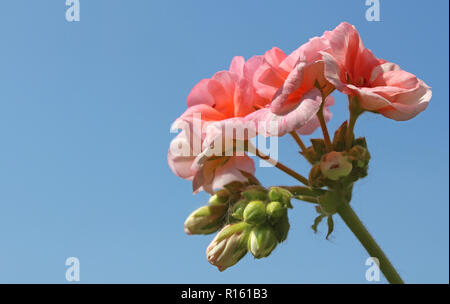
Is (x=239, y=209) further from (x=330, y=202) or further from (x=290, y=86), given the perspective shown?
(x=290, y=86)

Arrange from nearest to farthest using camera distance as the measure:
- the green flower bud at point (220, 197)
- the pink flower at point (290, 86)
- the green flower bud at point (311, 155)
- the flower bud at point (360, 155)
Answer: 1. the pink flower at point (290, 86)
2. the flower bud at point (360, 155)
3. the green flower bud at point (311, 155)
4. the green flower bud at point (220, 197)

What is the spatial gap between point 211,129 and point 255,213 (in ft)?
1.03

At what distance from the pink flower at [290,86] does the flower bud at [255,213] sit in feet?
0.95

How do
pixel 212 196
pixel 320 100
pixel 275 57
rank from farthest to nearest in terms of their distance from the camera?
1. pixel 212 196
2. pixel 275 57
3. pixel 320 100

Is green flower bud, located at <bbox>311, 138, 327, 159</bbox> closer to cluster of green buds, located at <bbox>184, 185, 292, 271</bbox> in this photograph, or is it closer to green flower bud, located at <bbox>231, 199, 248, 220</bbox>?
cluster of green buds, located at <bbox>184, 185, 292, 271</bbox>

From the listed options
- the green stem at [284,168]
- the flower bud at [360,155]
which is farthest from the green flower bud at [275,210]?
the flower bud at [360,155]

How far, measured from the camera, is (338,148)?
1.77 m

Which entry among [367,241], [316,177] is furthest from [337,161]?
[367,241]

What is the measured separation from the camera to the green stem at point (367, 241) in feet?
5.83

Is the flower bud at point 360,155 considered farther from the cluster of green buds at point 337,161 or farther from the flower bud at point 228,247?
the flower bud at point 228,247

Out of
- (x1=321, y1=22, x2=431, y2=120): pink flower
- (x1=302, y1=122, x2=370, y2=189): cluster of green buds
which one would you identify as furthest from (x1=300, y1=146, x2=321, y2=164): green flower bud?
(x1=321, y1=22, x2=431, y2=120): pink flower
